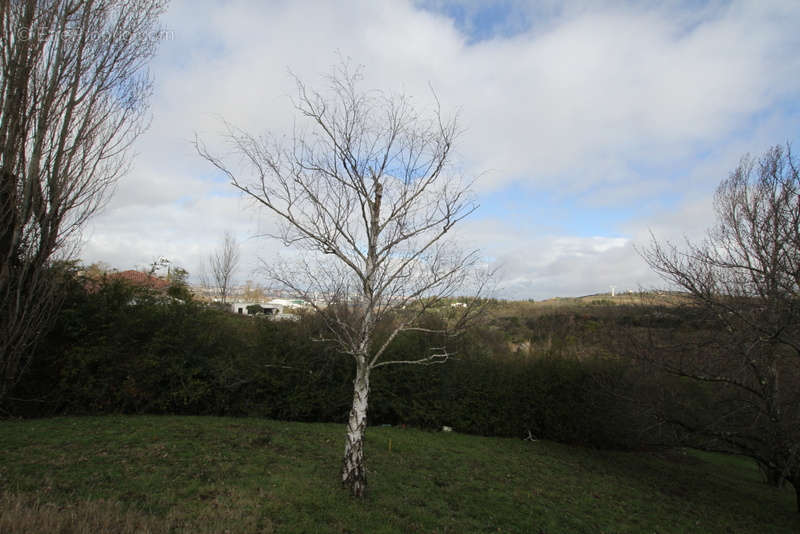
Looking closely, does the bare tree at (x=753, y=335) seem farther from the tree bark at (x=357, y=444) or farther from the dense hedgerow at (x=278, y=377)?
the tree bark at (x=357, y=444)

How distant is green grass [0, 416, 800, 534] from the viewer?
426 cm

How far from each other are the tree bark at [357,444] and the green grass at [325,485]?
16 cm

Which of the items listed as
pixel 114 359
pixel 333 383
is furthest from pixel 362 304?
pixel 114 359

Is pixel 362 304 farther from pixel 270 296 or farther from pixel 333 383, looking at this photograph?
pixel 333 383

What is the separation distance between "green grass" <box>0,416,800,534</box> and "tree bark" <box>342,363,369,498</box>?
0.51 feet

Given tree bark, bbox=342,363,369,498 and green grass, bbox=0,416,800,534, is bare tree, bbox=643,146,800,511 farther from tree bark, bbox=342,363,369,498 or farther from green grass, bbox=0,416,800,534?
tree bark, bbox=342,363,369,498

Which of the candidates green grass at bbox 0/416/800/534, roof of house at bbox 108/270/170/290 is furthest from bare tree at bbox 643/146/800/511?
roof of house at bbox 108/270/170/290

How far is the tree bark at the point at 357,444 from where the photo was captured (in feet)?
15.7

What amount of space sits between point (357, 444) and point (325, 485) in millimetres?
788

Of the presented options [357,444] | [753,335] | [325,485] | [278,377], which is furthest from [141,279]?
[753,335]

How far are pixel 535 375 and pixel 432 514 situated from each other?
25.6 feet

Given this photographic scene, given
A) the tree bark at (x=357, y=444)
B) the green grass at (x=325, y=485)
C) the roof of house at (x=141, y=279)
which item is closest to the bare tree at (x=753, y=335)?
the green grass at (x=325, y=485)

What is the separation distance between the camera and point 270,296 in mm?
5500

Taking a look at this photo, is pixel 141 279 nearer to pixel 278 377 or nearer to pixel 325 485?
pixel 278 377
